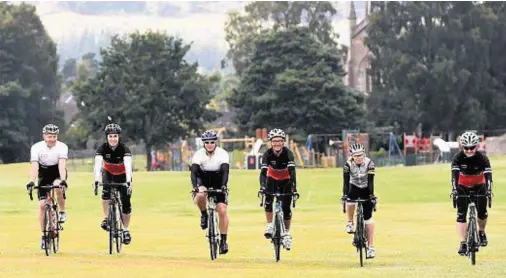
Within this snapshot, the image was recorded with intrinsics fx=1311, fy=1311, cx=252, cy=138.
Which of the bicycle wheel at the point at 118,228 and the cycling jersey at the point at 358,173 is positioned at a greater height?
the cycling jersey at the point at 358,173

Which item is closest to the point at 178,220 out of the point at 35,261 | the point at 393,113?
the point at 35,261

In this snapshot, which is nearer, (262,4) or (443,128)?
(443,128)

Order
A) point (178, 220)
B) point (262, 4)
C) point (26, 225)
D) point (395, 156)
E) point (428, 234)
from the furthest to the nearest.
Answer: point (262, 4), point (395, 156), point (178, 220), point (26, 225), point (428, 234)

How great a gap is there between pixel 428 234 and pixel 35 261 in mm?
11908

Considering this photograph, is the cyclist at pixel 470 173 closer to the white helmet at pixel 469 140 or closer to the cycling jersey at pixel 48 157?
the white helmet at pixel 469 140

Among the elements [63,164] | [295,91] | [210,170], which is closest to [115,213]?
[63,164]

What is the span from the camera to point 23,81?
126688 millimetres

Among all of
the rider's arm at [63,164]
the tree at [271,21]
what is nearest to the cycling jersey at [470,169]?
the rider's arm at [63,164]

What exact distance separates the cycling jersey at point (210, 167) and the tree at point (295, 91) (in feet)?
286

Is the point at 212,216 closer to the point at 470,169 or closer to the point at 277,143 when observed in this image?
the point at 277,143

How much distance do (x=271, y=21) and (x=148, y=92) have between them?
139ft

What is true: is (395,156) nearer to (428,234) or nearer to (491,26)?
(491,26)

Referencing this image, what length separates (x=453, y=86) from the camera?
382ft

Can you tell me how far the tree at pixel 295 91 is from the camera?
112 m
